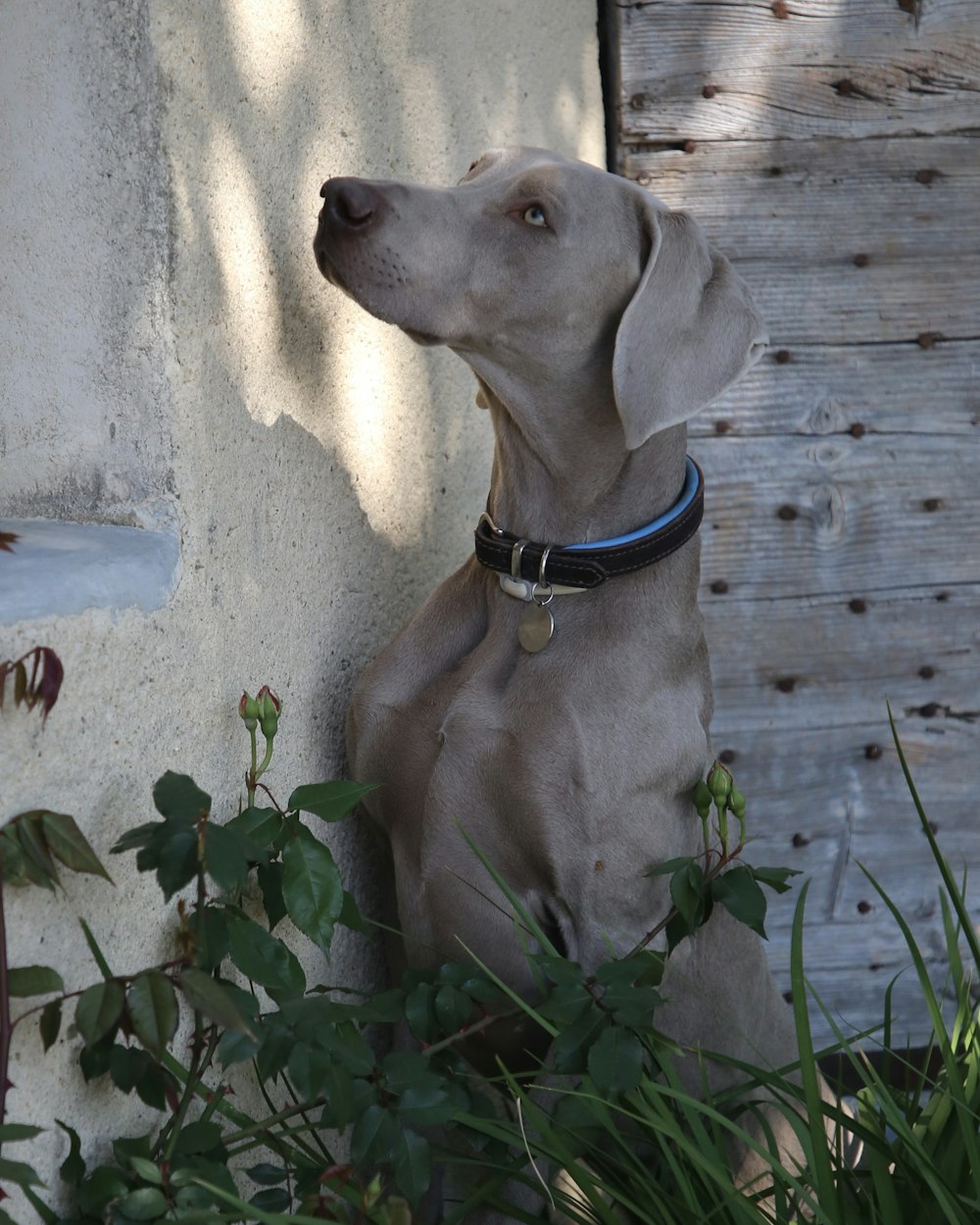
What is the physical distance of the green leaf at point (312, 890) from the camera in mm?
1270

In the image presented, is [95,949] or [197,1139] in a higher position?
[95,949]

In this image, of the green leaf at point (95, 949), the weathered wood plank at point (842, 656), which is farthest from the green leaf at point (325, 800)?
the weathered wood plank at point (842, 656)

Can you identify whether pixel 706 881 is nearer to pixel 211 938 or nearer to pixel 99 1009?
pixel 211 938

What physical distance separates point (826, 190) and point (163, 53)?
5.97 feet

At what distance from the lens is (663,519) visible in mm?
1762

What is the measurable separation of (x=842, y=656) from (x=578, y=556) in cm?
137

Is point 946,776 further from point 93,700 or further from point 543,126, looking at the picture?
point 93,700

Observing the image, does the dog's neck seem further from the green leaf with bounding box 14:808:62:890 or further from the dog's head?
the green leaf with bounding box 14:808:62:890

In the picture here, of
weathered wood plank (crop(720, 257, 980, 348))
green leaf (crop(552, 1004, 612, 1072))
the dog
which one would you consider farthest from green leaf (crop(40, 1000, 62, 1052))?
weathered wood plank (crop(720, 257, 980, 348))

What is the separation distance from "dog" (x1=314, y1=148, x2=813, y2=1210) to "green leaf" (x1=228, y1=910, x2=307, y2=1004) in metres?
0.42

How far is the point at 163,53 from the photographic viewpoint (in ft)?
4.32

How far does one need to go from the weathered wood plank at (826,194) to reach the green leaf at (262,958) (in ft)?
6.51

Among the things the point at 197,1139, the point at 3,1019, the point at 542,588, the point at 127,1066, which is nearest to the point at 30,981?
the point at 3,1019

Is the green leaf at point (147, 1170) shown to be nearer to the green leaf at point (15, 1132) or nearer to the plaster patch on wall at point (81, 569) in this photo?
the green leaf at point (15, 1132)
